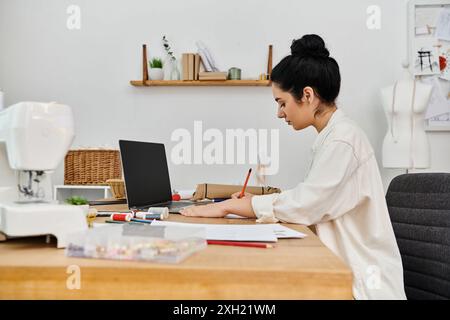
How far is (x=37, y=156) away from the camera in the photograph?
0.88 metres

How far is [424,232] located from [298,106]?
0.56 metres

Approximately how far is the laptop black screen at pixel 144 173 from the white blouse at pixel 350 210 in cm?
52

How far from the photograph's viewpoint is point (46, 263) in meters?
0.71

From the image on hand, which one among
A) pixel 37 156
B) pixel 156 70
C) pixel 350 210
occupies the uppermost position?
pixel 156 70

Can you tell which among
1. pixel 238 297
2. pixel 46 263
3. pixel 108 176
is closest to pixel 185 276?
pixel 238 297

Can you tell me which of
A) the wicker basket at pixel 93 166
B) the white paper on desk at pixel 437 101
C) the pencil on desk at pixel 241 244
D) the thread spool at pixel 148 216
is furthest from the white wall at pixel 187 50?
the pencil on desk at pixel 241 244

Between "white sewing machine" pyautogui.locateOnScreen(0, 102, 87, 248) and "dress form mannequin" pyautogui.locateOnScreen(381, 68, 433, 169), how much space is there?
2.29 metres

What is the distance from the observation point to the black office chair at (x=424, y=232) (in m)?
1.42

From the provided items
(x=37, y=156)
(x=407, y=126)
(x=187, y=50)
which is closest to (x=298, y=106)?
(x=37, y=156)

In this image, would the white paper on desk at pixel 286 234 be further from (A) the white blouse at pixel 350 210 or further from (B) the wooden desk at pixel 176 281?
(B) the wooden desk at pixel 176 281

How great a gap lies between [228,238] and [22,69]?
3010 mm

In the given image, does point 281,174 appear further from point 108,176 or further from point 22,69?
point 22,69

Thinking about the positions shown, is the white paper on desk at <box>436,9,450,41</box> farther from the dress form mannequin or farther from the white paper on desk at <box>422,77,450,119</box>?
the dress form mannequin

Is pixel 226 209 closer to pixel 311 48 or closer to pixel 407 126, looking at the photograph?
pixel 311 48
